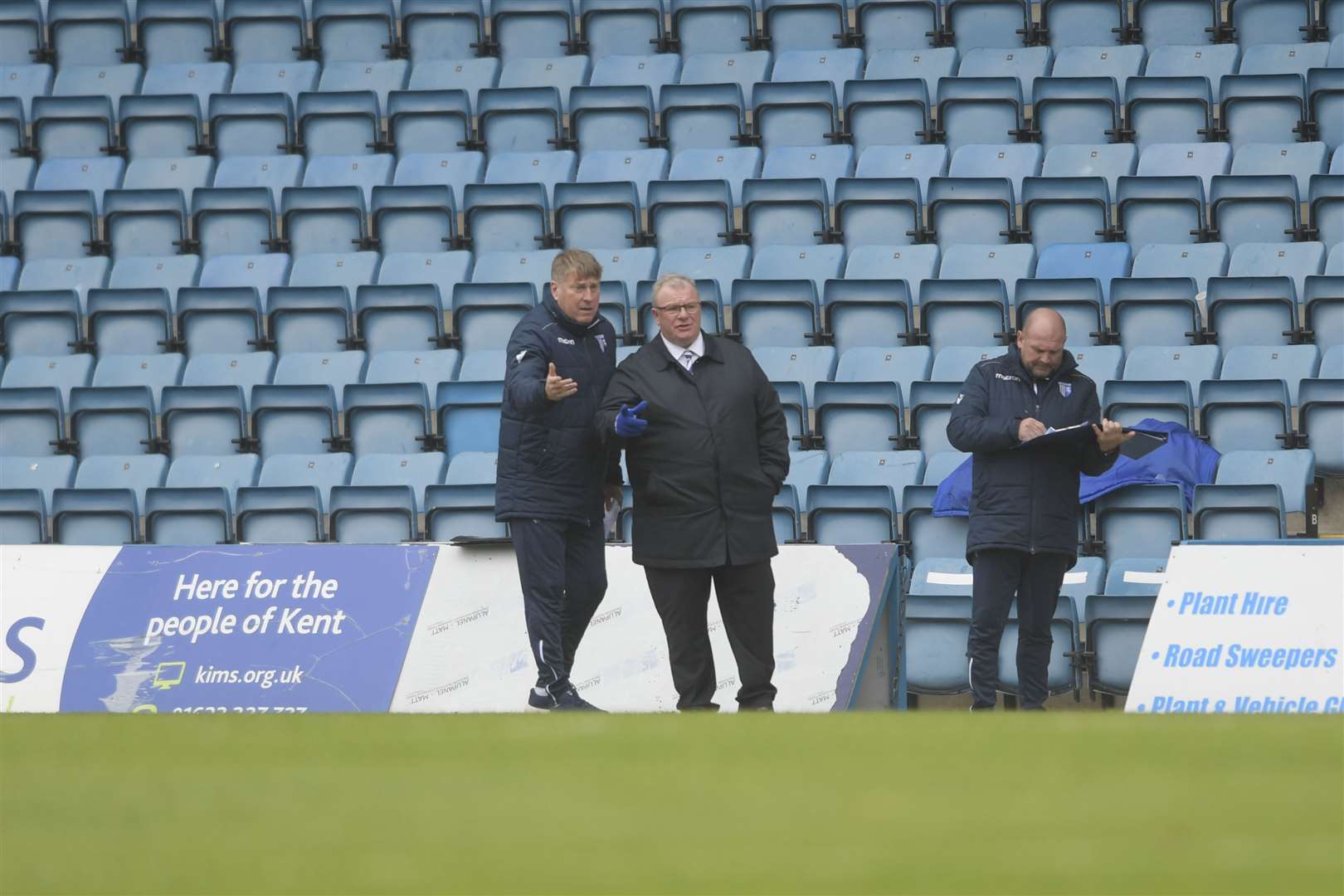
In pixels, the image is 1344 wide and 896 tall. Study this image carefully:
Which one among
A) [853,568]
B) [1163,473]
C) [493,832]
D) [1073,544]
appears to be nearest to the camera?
[493,832]

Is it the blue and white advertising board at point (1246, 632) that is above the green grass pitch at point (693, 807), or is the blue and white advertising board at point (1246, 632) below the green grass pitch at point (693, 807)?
below

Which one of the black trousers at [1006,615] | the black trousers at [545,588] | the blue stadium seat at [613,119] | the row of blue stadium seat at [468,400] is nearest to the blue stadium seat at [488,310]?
the row of blue stadium seat at [468,400]

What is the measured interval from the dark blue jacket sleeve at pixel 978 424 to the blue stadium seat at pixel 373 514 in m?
3.49

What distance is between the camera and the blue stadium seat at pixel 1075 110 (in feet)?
37.0

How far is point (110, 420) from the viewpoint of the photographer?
10.4 meters

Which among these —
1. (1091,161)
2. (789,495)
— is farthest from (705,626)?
(1091,161)

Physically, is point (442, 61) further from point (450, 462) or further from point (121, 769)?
point (121, 769)

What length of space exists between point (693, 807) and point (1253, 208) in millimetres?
8508

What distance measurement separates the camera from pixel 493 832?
2.77m

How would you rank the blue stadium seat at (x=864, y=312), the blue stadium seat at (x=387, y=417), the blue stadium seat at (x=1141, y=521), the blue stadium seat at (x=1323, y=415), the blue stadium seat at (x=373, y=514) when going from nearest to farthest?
1. the blue stadium seat at (x=1141, y=521)
2. the blue stadium seat at (x=1323, y=415)
3. the blue stadium seat at (x=373, y=514)
4. the blue stadium seat at (x=387, y=417)
5. the blue stadium seat at (x=864, y=312)

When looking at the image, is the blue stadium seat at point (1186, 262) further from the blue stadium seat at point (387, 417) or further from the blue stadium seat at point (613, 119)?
the blue stadium seat at point (387, 417)

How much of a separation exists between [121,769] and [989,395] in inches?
162

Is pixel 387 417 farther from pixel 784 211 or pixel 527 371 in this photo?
pixel 527 371

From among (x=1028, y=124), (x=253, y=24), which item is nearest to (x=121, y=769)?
(x=1028, y=124)
